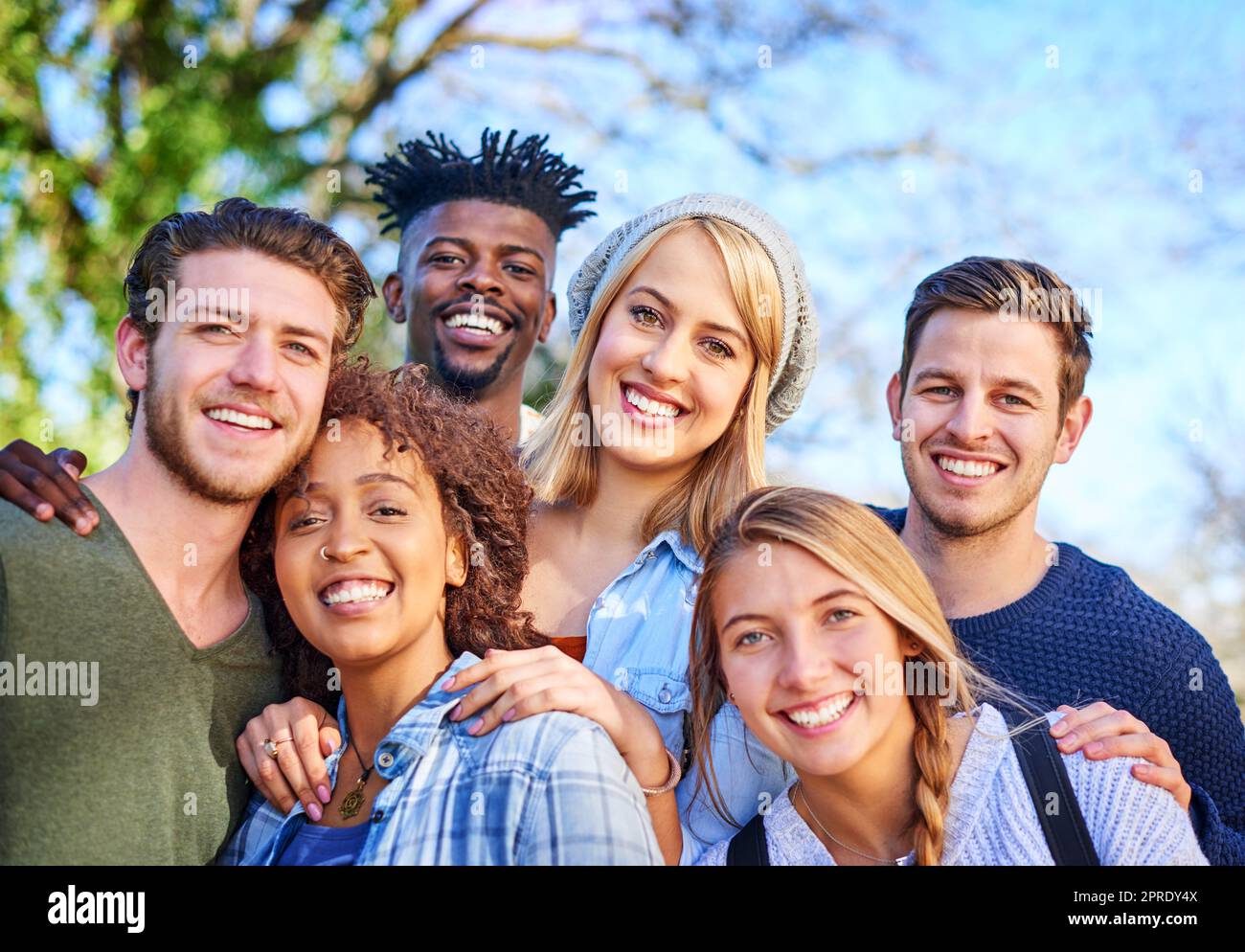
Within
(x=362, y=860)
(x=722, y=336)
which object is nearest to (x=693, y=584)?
(x=722, y=336)

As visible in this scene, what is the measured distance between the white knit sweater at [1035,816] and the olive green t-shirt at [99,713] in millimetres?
1419

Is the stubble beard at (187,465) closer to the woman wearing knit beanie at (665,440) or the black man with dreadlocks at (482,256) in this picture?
the woman wearing knit beanie at (665,440)

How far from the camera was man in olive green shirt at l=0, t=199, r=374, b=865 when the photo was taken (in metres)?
2.61

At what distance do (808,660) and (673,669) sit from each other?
2.25 feet

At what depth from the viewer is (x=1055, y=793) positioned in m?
2.58

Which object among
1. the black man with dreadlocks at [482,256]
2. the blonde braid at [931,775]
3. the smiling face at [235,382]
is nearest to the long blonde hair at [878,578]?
the blonde braid at [931,775]

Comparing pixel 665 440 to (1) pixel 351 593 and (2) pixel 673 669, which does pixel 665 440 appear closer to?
(2) pixel 673 669

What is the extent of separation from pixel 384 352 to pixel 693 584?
26.4 feet

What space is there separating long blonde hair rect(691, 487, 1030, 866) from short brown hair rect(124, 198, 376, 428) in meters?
1.14

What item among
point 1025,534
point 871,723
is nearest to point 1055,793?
point 871,723

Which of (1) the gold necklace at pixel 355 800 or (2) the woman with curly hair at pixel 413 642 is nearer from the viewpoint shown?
(2) the woman with curly hair at pixel 413 642

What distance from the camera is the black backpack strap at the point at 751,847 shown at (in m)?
2.73

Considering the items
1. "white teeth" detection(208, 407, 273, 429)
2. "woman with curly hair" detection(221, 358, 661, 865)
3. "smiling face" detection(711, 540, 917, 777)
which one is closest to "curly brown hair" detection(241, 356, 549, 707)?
"woman with curly hair" detection(221, 358, 661, 865)
